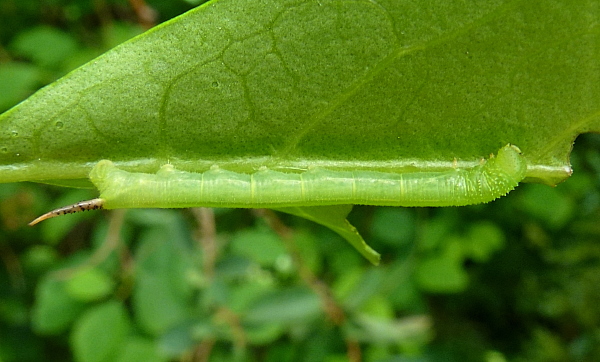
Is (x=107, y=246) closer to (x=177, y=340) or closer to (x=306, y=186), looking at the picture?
(x=177, y=340)

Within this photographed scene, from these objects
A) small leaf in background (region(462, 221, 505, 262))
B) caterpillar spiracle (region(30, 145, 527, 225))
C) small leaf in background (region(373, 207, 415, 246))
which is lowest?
caterpillar spiracle (region(30, 145, 527, 225))

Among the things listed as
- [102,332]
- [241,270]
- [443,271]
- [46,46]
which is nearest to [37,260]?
[102,332]

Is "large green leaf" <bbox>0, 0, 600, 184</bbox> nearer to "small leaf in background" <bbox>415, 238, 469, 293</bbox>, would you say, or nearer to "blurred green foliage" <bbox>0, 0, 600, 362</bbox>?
"blurred green foliage" <bbox>0, 0, 600, 362</bbox>

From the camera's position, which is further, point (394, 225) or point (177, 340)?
point (394, 225)

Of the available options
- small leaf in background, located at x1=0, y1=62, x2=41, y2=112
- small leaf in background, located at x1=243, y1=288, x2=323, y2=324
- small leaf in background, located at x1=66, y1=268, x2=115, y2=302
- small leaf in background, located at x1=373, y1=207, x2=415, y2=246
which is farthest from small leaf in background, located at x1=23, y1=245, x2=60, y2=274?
small leaf in background, located at x1=373, y1=207, x2=415, y2=246

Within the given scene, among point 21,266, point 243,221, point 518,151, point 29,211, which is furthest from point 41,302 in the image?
point 518,151
